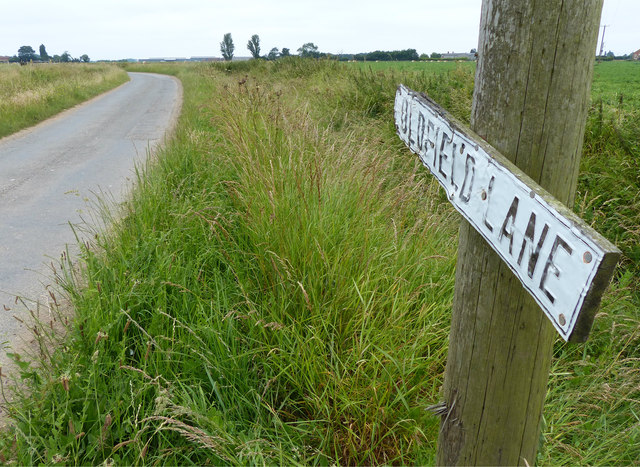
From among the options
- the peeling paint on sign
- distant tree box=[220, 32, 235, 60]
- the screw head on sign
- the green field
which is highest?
distant tree box=[220, 32, 235, 60]

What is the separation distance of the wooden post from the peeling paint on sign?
3.4 inches

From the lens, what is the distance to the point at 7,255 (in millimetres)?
4125

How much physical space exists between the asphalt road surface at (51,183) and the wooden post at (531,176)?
2.09m

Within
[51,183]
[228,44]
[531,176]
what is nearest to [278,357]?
[531,176]

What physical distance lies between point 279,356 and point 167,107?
14.4 m

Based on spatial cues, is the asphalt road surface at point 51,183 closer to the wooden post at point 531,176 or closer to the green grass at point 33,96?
the green grass at point 33,96

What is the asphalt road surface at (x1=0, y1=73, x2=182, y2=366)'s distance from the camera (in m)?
3.68

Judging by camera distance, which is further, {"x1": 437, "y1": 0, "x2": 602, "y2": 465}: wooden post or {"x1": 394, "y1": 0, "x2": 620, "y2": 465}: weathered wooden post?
{"x1": 437, "y1": 0, "x2": 602, "y2": 465}: wooden post

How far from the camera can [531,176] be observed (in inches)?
46.9

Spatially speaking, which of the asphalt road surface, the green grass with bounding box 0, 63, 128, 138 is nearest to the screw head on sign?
the asphalt road surface

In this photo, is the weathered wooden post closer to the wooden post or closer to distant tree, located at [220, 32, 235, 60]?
the wooden post

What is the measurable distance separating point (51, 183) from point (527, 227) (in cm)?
671

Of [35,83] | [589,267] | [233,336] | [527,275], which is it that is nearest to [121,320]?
[233,336]

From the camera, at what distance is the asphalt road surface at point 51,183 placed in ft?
12.1
